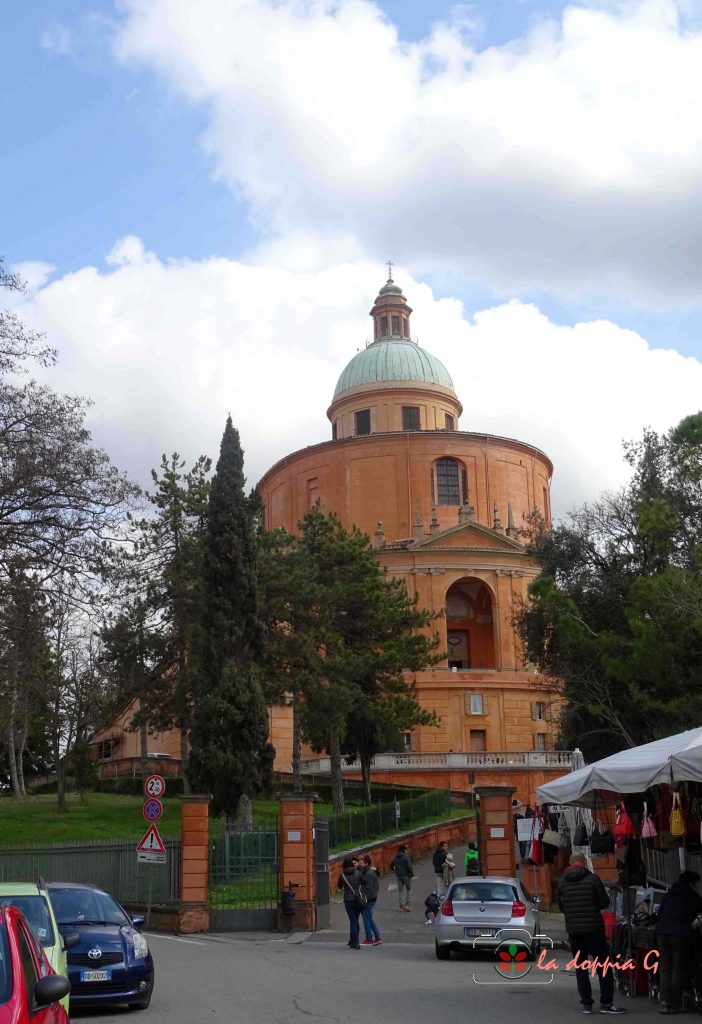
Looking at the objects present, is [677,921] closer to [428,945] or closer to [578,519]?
[428,945]

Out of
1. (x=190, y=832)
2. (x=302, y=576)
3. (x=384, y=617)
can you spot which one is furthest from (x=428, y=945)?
(x=384, y=617)

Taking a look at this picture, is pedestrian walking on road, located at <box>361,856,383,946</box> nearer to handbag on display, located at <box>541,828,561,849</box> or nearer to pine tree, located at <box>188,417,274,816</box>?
handbag on display, located at <box>541,828,561,849</box>

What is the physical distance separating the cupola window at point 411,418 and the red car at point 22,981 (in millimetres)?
58045

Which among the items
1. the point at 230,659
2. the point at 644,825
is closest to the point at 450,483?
the point at 230,659

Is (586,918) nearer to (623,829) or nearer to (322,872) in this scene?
(623,829)

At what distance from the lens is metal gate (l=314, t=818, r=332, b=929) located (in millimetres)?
23219

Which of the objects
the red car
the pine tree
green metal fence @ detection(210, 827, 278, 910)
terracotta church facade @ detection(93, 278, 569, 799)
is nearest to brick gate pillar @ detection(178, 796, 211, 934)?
green metal fence @ detection(210, 827, 278, 910)

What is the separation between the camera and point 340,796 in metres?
38.4

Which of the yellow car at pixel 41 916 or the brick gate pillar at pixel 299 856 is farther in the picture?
the brick gate pillar at pixel 299 856

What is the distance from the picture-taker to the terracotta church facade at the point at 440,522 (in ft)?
180

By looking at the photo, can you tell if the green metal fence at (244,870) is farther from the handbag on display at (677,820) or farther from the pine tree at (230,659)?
the handbag on display at (677,820)

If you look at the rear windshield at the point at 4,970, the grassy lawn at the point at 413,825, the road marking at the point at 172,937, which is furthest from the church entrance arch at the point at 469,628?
the rear windshield at the point at 4,970

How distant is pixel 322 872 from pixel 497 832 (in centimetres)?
346

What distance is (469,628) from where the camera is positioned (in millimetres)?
61219
